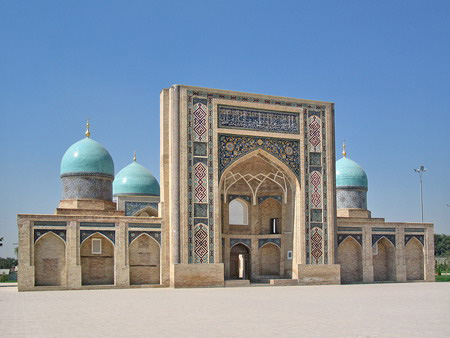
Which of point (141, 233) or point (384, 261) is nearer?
point (141, 233)

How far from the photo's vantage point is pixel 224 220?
67.0ft

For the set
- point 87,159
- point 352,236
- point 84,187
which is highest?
point 87,159

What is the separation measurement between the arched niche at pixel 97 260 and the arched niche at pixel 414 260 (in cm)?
1122

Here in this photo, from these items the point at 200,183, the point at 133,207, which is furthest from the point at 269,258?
the point at 133,207

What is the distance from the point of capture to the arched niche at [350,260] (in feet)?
69.1

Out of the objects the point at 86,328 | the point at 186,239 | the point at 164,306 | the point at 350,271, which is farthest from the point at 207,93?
the point at 86,328

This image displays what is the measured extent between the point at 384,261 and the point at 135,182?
1095cm

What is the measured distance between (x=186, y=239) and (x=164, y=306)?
7474mm

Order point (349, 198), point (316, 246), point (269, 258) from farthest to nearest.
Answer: point (349, 198), point (269, 258), point (316, 246)

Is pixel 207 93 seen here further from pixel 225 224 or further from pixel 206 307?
pixel 206 307

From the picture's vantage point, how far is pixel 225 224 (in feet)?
66.8

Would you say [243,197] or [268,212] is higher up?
[243,197]

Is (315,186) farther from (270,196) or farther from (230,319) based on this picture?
(230,319)

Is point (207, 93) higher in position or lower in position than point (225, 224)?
higher
